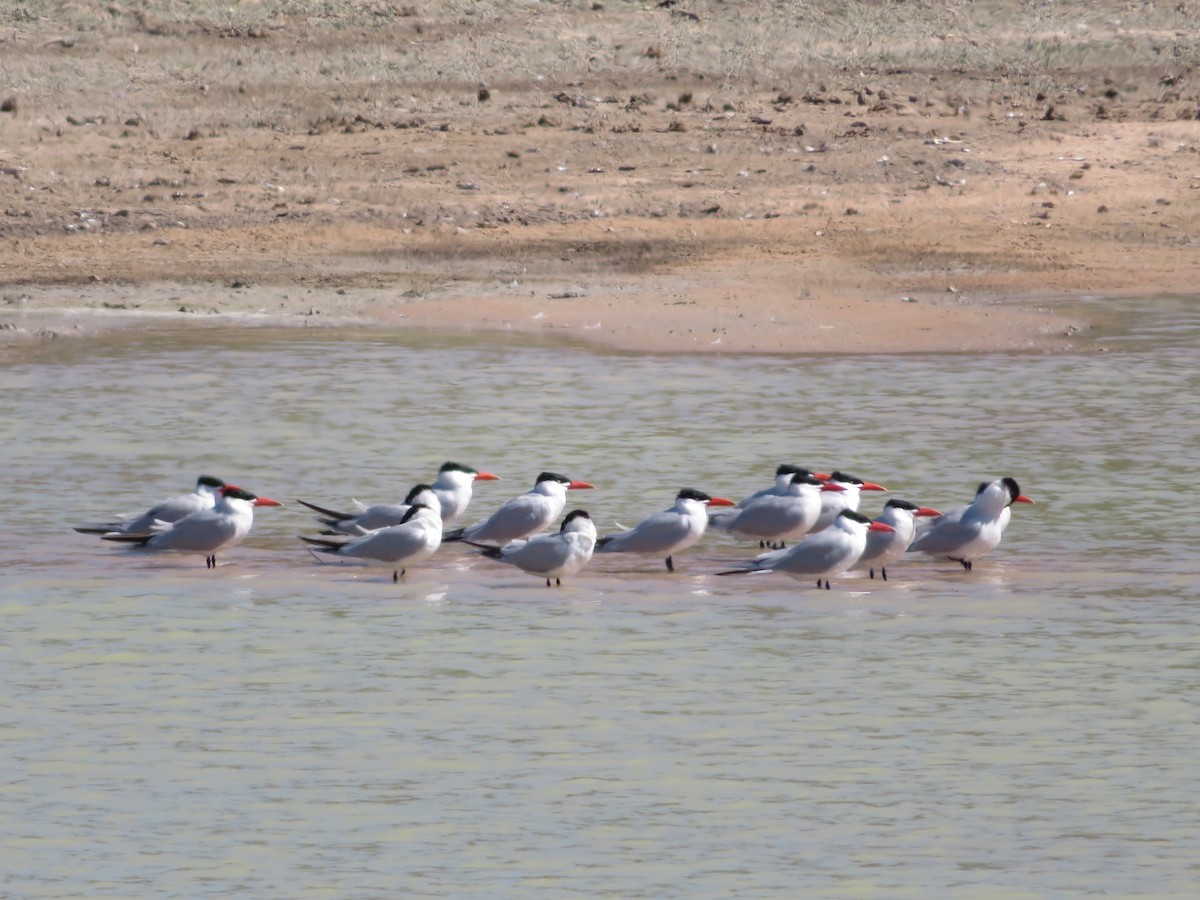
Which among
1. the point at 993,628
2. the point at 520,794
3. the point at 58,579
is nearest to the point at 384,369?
the point at 58,579

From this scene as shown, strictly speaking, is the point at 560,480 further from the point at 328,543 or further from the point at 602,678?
the point at 602,678

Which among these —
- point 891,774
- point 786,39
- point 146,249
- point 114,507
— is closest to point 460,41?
point 786,39

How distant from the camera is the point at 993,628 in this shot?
11.1m

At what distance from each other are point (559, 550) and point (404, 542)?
2.74 feet

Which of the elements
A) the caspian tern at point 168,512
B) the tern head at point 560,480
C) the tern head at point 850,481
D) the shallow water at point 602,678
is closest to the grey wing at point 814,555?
the shallow water at point 602,678

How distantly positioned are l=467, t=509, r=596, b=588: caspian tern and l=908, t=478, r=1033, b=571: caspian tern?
179 cm

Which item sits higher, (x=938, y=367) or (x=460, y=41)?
(x=460, y=41)

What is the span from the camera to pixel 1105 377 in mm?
19219

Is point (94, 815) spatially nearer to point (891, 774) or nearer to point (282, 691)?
point (282, 691)

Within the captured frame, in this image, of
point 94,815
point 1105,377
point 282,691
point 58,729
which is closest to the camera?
point 94,815

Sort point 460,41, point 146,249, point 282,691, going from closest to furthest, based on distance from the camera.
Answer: point 282,691 < point 146,249 < point 460,41

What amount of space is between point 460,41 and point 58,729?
26714mm

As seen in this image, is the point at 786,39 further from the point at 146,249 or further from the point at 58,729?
the point at 58,729

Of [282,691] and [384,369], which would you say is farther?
[384,369]
